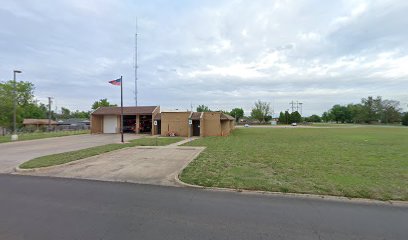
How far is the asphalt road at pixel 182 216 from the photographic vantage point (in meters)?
3.98

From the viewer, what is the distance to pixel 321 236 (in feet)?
12.9

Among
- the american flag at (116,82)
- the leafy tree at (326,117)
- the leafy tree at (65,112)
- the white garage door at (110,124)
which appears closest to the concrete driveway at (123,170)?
the american flag at (116,82)

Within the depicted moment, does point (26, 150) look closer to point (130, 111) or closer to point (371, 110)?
point (130, 111)

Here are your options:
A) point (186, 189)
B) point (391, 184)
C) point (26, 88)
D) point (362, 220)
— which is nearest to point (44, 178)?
point (186, 189)

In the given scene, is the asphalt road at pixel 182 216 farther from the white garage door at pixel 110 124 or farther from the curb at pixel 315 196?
the white garage door at pixel 110 124

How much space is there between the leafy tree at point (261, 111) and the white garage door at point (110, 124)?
242 ft

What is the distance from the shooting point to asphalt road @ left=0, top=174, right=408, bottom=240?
13.1ft

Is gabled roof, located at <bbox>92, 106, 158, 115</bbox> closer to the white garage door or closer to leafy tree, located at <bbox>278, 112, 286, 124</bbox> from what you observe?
the white garage door

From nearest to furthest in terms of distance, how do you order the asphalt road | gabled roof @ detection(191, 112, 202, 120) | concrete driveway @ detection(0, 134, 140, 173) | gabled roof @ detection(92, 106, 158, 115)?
the asphalt road
concrete driveway @ detection(0, 134, 140, 173)
gabled roof @ detection(191, 112, 202, 120)
gabled roof @ detection(92, 106, 158, 115)

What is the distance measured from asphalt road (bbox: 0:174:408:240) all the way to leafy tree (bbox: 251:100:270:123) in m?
95.7

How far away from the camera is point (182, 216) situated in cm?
475

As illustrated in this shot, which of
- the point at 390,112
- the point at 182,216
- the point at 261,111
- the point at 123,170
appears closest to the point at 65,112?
the point at 261,111

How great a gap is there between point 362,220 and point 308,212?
3.27 ft

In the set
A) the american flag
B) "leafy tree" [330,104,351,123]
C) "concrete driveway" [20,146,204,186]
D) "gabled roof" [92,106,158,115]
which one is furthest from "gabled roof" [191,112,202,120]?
"leafy tree" [330,104,351,123]
